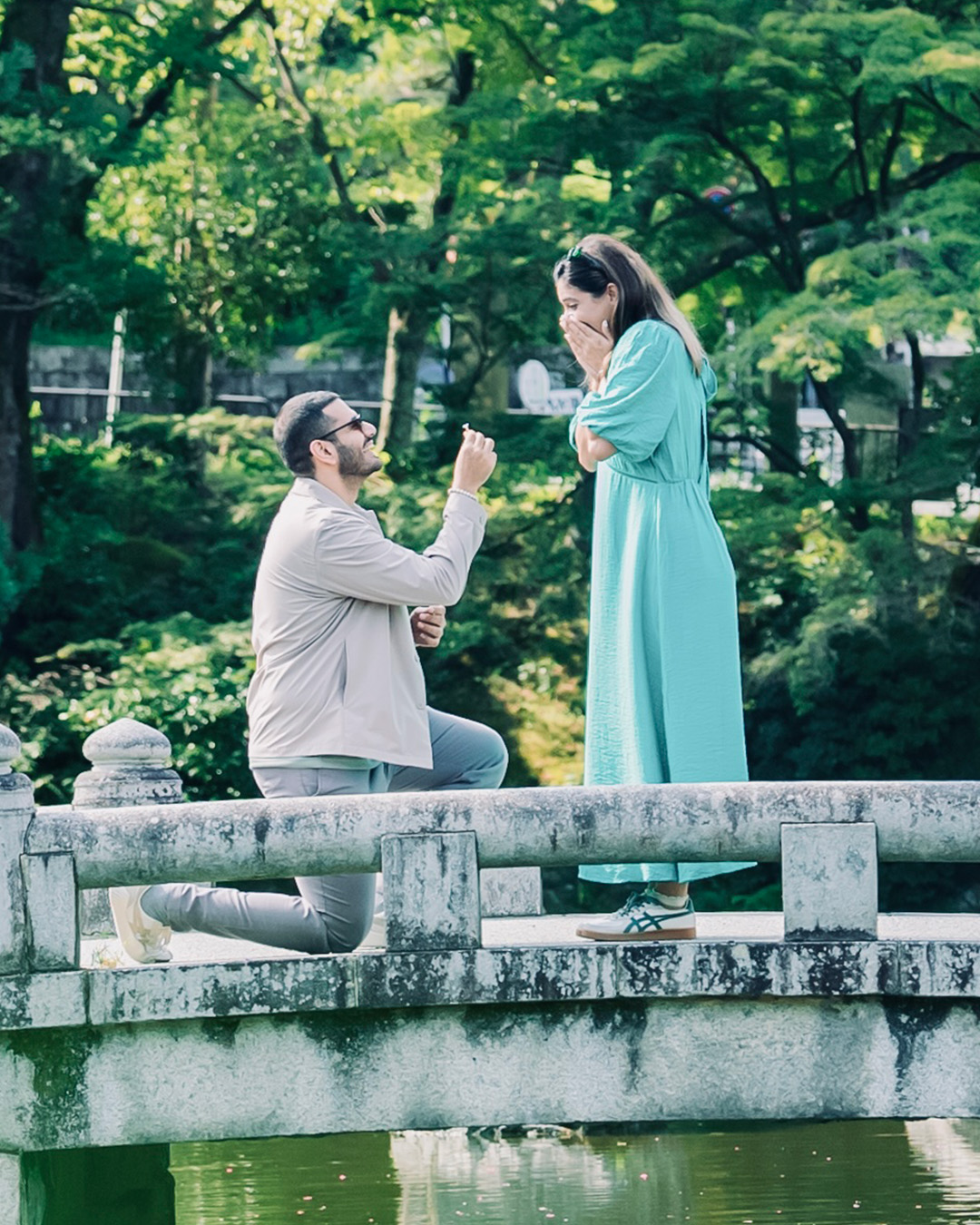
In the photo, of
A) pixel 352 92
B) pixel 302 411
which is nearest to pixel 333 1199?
pixel 302 411

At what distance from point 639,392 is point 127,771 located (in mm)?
2094

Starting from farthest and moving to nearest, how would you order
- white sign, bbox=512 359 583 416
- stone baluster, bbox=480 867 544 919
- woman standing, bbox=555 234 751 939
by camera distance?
white sign, bbox=512 359 583 416 < stone baluster, bbox=480 867 544 919 < woman standing, bbox=555 234 751 939

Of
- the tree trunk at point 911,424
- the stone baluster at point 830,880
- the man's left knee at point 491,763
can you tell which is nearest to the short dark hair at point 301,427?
the man's left knee at point 491,763

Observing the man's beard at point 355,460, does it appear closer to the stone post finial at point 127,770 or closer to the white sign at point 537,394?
the stone post finial at point 127,770

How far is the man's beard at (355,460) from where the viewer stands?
518 cm

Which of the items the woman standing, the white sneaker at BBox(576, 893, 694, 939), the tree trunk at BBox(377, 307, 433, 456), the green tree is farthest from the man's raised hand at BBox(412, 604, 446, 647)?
the tree trunk at BBox(377, 307, 433, 456)

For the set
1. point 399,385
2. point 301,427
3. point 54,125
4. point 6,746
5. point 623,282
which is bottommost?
point 6,746

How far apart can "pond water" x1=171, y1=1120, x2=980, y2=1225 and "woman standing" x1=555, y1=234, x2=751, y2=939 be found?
4.61 m

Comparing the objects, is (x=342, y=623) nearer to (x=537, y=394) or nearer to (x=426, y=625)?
(x=426, y=625)

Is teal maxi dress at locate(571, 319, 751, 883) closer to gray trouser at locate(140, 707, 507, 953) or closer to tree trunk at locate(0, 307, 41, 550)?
gray trouser at locate(140, 707, 507, 953)

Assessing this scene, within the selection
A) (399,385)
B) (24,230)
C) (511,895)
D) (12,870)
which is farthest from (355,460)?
(399,385)

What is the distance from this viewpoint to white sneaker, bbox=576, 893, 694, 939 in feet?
17.1

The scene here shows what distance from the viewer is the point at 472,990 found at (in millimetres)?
5016

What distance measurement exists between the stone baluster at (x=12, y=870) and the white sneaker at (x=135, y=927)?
0.38 m
